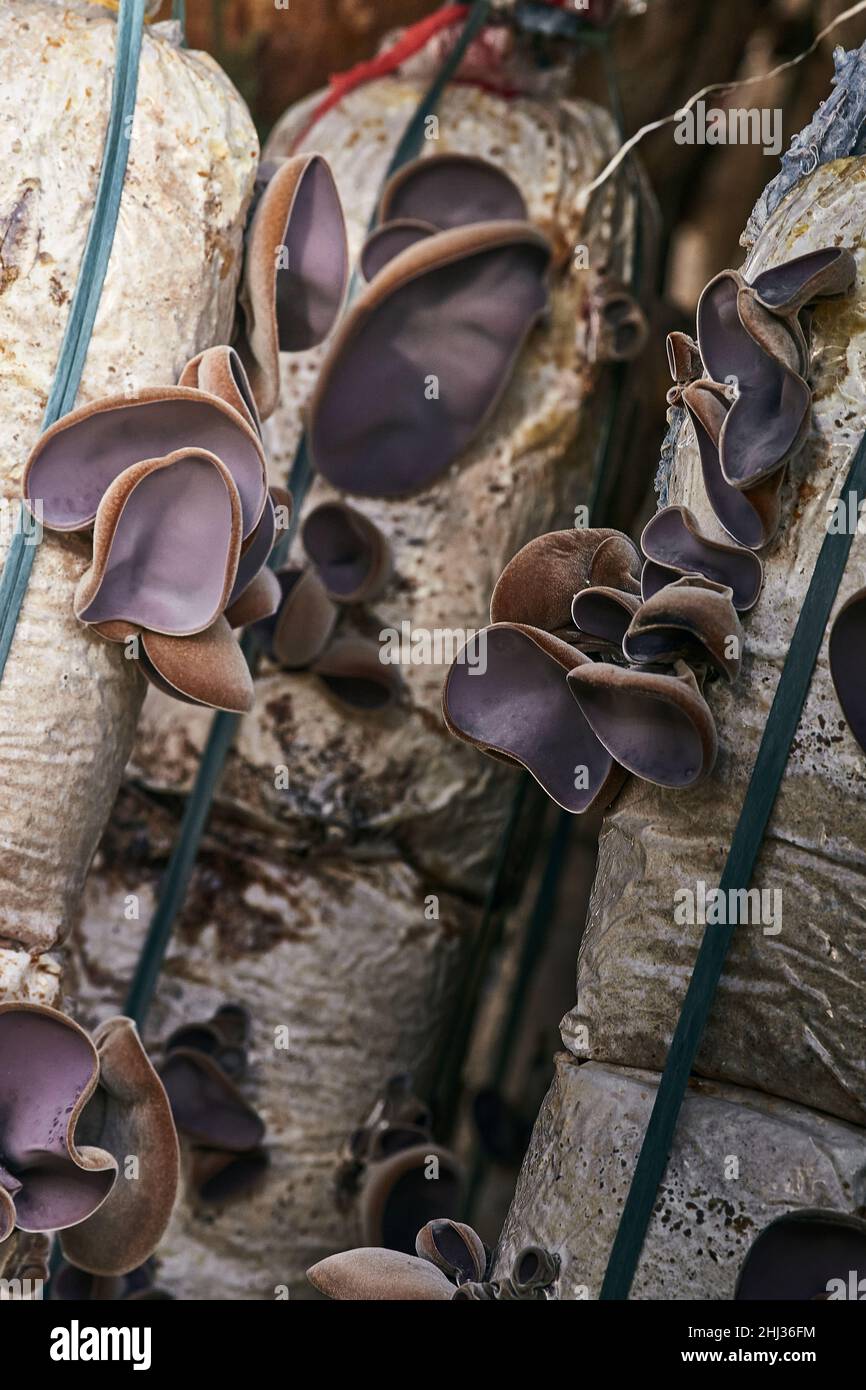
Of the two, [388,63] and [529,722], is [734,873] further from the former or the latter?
[388,63]

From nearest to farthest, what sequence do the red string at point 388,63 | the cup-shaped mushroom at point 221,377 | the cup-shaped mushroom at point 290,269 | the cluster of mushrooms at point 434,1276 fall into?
1. the cluster of mushrooms at point 434,1276
2. the cup-shaped mushroom at point 221,377
3. the cup-shaped mushroom at point 290,269
4. the red string at point 388,63

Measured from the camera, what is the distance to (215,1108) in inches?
52.9

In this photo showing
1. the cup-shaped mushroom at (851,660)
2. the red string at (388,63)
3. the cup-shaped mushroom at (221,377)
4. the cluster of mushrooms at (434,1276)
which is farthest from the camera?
the red string at (388,63)

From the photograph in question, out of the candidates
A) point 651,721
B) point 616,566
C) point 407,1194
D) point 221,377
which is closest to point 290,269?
point 221,377

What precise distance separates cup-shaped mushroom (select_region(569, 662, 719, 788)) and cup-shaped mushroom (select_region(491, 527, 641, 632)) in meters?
0.08

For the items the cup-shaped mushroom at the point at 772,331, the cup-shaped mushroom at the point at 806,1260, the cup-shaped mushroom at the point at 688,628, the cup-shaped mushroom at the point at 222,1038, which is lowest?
the cup-shaped mushroom at the point at 222,1038

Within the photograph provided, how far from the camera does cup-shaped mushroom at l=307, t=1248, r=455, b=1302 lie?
85 centimetres

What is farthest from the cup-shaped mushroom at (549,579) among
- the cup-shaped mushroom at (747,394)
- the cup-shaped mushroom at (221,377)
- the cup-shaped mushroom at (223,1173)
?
the cup-shaped mushroom at (223,1173)

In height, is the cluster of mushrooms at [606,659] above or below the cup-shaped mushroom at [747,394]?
below

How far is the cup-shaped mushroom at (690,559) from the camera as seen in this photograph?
837 mm

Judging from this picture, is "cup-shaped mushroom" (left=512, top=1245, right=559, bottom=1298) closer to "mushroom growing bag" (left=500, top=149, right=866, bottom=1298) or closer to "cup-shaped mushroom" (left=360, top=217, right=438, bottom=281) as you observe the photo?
"mushroom growing bag" (left=500, top=149, right=866, bottom=1298)

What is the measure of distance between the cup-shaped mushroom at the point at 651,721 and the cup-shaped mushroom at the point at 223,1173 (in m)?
0.74

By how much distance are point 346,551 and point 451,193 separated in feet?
1.25

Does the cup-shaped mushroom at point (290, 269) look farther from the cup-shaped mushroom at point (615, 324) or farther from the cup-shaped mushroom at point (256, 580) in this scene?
the cup-shaped mushroom at point (615, 324)
